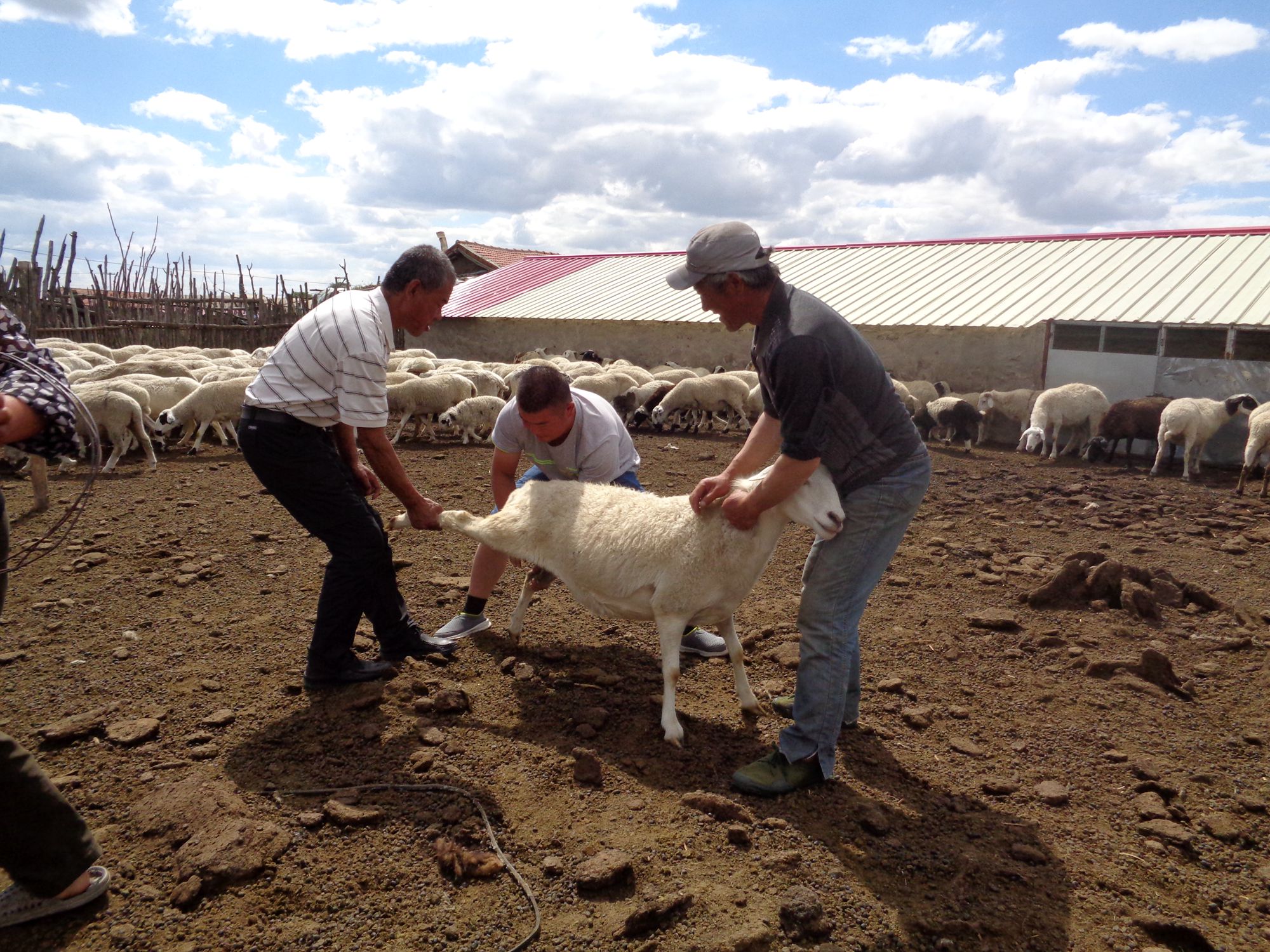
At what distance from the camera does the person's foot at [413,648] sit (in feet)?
13.7

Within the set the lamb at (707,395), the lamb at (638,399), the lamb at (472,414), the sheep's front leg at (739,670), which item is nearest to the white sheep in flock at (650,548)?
the sheep's front leg at (739,670)

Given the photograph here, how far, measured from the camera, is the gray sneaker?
178 inches

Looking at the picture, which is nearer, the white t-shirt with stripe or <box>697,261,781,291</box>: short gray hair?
<box>697,261,781,291</box>: short gray hair

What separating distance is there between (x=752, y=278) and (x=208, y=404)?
10.2 meters

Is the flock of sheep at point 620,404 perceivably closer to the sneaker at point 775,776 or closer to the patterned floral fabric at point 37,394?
the sneaker at point 775,776

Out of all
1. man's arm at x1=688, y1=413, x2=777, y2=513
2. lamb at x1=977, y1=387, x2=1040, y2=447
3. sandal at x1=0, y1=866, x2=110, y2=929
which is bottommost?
sandal at x1=0, y1=866, x2=110, y2=929

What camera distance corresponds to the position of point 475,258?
111 feet

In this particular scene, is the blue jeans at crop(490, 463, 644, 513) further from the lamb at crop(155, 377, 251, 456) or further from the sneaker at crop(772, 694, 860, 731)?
the lamb at crop(155, 377, 251, 456)

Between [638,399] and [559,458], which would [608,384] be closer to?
[638,399]

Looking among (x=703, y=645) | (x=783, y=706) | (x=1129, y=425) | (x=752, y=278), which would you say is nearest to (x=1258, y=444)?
(x=1129, y=425)

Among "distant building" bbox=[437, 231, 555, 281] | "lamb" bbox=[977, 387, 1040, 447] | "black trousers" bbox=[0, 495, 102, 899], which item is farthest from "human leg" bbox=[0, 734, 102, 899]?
"distant building" bbox=[437, 231, 555, 281]

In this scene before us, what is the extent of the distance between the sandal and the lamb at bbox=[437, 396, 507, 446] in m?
10.3

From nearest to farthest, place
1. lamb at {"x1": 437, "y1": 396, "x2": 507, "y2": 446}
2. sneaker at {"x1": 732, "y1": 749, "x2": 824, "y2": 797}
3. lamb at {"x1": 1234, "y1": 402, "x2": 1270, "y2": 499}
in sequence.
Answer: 1. sneaker at {"x1": 732, "y1": 749, "x2": 824, "y2": 797}
2. lamb at {"x1": 1234, "y1": 402, "x2": 1270, "y2": 499}
3. lamb at {"x1": 437, "y1": 396, "x2": 507, "y2": 446}

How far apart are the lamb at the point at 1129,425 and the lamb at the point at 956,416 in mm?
1748
